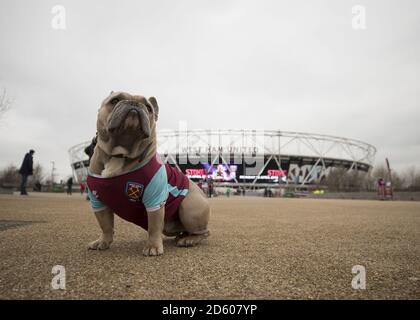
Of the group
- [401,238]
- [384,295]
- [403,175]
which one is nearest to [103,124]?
[384,295]

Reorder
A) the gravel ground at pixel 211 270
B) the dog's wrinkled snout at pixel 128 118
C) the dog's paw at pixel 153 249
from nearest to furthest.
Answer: the gravel ground at pixel 211 270
the dog's wrinkled snout at pixel 128 118
the dog's paw at pixel 153 249

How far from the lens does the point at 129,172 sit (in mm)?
2115

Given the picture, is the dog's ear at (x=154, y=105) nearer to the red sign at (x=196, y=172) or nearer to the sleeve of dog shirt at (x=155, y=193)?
the sleeve of dog shirt at (x=155, y=193)

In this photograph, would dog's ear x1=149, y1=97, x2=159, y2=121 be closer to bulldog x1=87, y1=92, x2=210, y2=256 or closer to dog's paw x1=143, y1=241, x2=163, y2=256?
bulldog x1=87, y1=92, x2=210, y2=256

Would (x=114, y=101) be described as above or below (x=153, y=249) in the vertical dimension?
above

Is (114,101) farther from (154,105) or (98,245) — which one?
(98,245)

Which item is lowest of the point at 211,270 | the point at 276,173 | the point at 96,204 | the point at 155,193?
the point at 211,270

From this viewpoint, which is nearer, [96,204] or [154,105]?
[96,204]

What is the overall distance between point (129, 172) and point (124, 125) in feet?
1.15

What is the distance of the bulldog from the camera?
2.11 metres

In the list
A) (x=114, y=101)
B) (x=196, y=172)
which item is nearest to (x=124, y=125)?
(x=114, y=101)

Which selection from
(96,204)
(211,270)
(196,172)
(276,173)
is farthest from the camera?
(196,172)

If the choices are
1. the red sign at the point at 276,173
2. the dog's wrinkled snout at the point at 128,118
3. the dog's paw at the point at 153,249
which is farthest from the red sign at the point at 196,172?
the dog's wrinkled snout at the point at 128,118

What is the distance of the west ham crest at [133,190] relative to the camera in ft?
6.92
